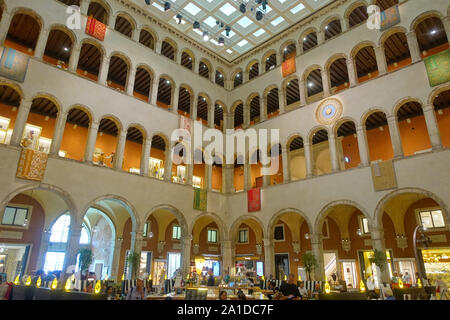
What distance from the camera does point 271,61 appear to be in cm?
2205

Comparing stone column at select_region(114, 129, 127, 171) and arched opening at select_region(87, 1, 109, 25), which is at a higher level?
arched opening at select_region(87, 1, 109, 25)

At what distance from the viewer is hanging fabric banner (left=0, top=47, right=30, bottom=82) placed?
42.2ft

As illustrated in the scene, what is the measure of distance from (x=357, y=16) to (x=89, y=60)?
1660cm

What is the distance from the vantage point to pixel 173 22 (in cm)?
1962

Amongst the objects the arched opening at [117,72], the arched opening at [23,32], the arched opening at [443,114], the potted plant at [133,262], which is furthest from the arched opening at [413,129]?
the arched opening at [23,32]

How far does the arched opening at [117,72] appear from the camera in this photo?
59.9 feet

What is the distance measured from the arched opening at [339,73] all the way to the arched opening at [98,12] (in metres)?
14.2

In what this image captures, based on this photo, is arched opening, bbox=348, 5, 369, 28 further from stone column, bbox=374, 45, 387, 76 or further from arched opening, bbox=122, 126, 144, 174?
arched opening, bbox=122, 126, 144, 174

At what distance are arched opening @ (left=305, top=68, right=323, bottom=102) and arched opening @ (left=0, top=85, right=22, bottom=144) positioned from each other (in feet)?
56.0

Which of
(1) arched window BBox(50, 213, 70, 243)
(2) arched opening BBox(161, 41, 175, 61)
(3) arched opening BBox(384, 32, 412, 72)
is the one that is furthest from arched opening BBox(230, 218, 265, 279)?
(3) arched opening BBox(384, 32, 412, 72)

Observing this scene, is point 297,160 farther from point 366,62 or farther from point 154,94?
point 154,94

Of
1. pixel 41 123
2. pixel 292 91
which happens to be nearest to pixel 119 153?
pixel 41 123
